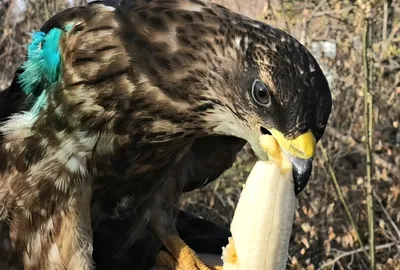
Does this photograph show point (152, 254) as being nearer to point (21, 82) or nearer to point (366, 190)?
point (21, 82)

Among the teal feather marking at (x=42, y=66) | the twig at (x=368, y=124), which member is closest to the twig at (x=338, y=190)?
the twig at (x=368, y=124)

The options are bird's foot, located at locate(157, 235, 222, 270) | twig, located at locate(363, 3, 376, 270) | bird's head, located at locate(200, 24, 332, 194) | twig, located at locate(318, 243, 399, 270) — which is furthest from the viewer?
twig, located at locate(318, 243, 399, 270)

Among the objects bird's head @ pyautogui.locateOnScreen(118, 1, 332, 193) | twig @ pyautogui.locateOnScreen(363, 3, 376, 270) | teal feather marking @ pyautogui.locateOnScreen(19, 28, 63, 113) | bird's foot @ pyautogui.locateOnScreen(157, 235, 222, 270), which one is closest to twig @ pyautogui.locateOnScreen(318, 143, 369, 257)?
twig @ pyautogui.locateOnScreen(363, 3, 376, 270)

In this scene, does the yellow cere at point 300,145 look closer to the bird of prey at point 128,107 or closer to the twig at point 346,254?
the bird of prey at point 128,107

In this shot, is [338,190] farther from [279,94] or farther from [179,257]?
[279,94]

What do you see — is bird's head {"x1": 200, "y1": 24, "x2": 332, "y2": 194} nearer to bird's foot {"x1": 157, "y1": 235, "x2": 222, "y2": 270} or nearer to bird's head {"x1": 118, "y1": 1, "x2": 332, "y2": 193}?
bird's head {"x1": 118, "y1": 1, "x2": 332, "y2": 193}

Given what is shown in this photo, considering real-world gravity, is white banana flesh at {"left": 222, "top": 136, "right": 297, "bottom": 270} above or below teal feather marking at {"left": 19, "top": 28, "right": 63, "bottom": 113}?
below

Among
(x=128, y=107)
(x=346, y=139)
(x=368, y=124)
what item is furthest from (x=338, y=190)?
(x=128, y=107)
